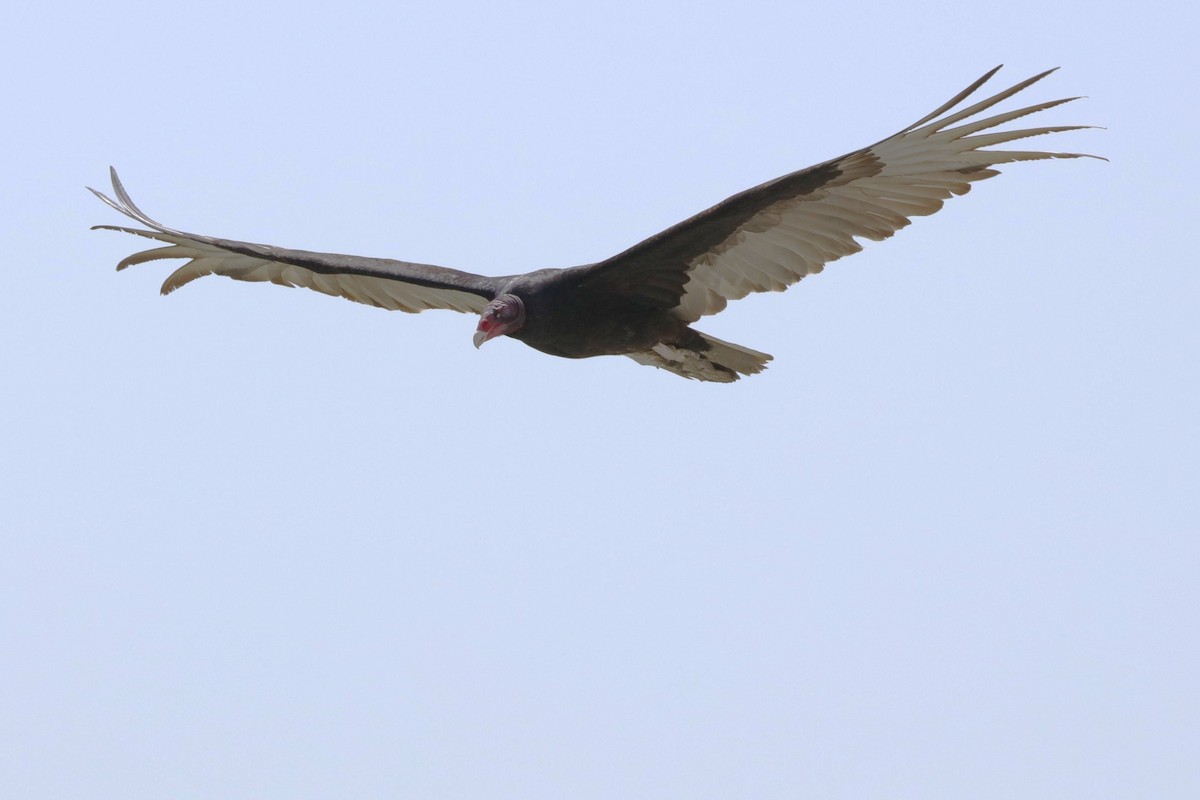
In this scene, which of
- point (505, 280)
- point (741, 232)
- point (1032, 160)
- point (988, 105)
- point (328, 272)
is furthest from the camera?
point (328, 272)

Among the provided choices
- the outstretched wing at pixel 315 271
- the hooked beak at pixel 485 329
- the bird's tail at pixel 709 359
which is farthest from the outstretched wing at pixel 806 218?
the outstretched wing at pixel 315 271

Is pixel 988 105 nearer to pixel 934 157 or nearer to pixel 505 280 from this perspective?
pixel 934 157

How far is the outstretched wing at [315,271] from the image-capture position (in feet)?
23.4

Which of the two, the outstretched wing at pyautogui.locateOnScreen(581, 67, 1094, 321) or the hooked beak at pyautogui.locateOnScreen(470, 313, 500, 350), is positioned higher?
the outstretched wing at pyautogui.locateOnScreen(581, 67, 1094, 321)

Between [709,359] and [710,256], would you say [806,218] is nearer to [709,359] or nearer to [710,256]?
[710,256]

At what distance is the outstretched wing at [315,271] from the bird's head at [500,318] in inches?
18.2

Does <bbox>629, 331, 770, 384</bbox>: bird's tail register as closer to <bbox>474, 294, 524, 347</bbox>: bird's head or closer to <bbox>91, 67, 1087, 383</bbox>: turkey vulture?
<bbox>91, 67, 1087, 383</bbox>: turkey vulture

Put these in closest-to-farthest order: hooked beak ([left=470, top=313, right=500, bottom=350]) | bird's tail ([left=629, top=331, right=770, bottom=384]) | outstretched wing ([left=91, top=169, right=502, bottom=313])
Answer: hooked beak ([left=470, top=313, right=500, bottom=350]), bird's tail ([left=629, top=331, right=770, bottom=384]), outstretched wing ([left=91, top=169, right=502, bottom=313])

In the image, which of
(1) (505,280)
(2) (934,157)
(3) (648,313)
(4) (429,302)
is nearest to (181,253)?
(4) (429,302)

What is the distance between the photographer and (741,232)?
630cm

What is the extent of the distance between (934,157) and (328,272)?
10.1ft

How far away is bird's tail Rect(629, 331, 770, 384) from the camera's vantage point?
6.92 meters

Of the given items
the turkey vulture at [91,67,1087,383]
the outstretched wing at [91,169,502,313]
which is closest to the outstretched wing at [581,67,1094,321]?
the turkey vulture at [91,67,1087,383]

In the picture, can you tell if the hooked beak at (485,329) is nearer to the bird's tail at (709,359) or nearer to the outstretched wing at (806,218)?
the outstretched wing at (806,218)
